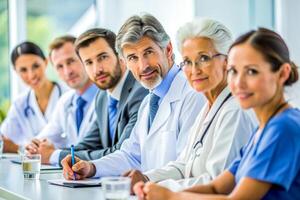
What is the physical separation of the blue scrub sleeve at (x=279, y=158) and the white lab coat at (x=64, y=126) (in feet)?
8.88

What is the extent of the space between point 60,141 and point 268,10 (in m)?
2.62

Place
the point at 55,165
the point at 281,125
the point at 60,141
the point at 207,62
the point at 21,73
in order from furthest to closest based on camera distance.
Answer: the point at 21,73 < the point at 60,141 < the point at 55,165 < the point at 207,62 < the point at 281,125

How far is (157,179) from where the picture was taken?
8.92 feet

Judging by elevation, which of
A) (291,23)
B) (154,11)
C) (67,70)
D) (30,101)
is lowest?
(30,101)

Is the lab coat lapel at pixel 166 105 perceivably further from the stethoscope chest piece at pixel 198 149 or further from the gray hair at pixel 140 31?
the stethoscope chest piece at pixel 198 149

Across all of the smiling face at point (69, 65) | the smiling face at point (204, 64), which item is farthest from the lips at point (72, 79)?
the smiling face at point (204, 64)

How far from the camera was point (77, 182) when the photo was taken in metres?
2.93

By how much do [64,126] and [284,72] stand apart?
297 cm

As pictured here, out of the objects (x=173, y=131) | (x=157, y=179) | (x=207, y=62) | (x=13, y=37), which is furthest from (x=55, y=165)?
(x=13, y=37)

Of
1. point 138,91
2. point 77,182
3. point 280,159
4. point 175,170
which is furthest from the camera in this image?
point 138,91

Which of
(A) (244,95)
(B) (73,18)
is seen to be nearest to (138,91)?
(A) (244,95)

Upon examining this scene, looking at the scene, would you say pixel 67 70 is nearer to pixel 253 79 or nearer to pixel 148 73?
pixel 148 73

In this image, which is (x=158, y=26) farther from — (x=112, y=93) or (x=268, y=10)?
(x=268, y=10)

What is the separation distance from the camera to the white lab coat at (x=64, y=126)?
472 centimetres
